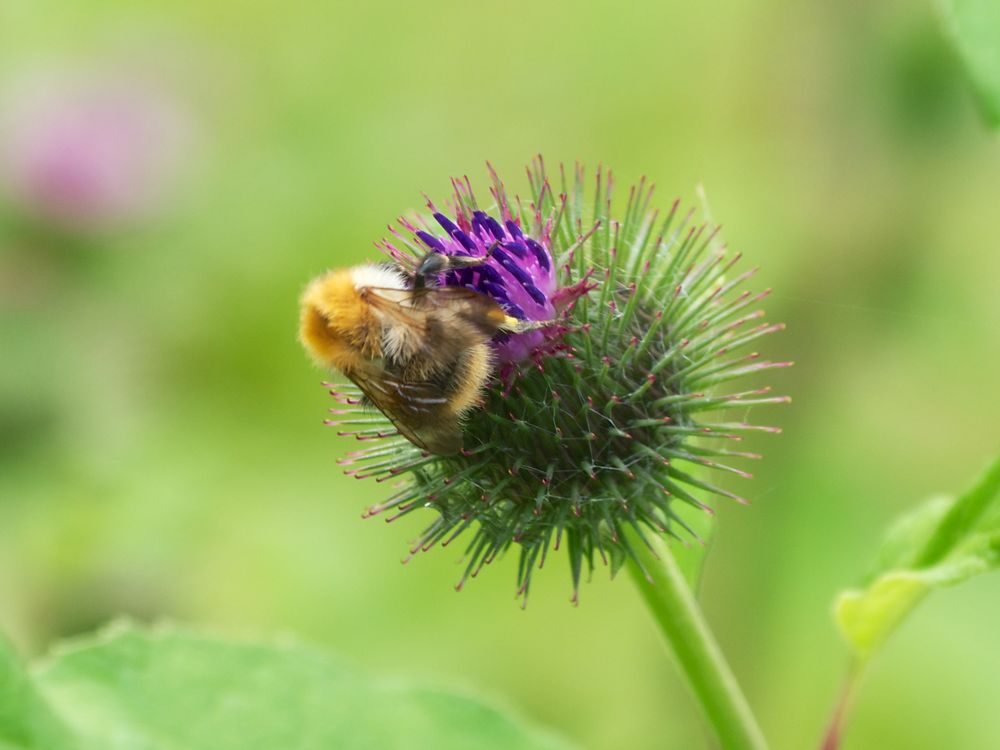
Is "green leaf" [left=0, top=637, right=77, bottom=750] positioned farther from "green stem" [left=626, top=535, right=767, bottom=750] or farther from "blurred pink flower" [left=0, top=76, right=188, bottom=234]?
"blurred pink flower" [left=0, top=76, right=188, bottom=234]

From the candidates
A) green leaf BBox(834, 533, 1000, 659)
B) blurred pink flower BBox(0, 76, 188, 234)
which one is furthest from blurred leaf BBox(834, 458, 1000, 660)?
blurred pink flower BBox(0, 76, 188, 234)

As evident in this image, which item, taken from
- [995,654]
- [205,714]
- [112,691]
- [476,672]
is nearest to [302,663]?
[205,714]

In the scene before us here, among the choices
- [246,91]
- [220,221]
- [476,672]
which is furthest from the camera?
[246,91]

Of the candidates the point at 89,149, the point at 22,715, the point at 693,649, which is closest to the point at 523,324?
the point at 693,649

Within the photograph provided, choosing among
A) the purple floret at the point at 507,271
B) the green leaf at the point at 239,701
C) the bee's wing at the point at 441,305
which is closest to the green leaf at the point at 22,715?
the green leaf at the point at 239,701

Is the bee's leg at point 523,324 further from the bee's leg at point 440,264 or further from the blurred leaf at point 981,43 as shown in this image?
the blurred leaf at point 981,43

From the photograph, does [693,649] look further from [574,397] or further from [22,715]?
[22,715]

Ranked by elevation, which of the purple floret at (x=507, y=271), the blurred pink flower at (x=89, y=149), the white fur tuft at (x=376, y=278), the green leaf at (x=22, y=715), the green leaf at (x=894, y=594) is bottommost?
the green leaf at (x=894, y=594)

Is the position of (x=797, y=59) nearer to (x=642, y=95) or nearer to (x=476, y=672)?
(x=642, y=95)
